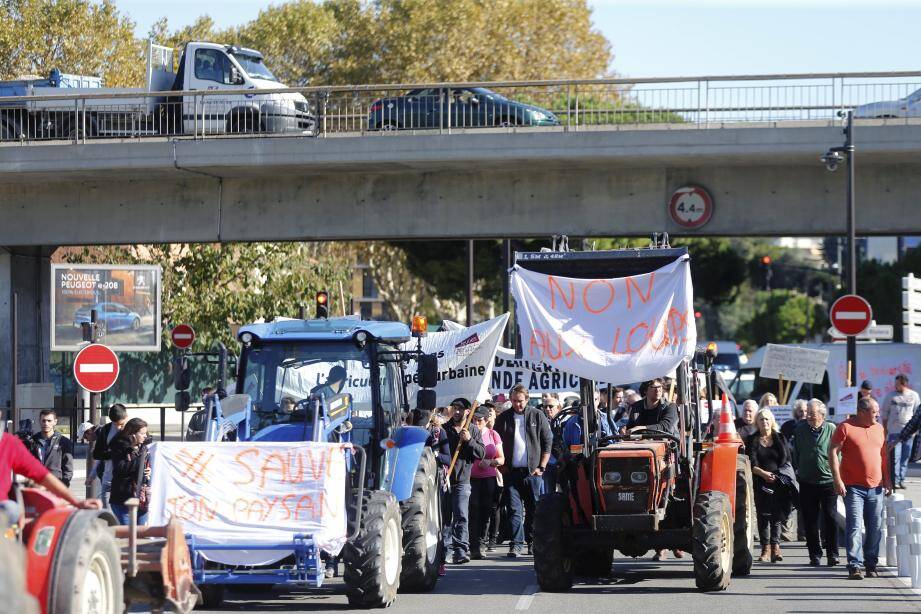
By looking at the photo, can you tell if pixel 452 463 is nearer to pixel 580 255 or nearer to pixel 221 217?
pixel 580 255

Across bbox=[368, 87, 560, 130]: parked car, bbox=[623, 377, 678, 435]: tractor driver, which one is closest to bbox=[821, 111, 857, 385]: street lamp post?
bbox=[368, 87, 560, 130]: parked car

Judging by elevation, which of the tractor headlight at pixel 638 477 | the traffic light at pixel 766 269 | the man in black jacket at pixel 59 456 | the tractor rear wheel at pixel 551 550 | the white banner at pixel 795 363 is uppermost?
the traffic light at pixel 766 269

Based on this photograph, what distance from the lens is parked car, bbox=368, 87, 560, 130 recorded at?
28406 millimetres

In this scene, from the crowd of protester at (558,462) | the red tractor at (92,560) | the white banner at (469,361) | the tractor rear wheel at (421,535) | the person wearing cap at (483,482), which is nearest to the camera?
the red tractor at (92,560)

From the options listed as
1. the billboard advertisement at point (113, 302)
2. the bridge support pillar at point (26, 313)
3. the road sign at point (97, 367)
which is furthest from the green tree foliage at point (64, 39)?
the road sign at point (97, 367)

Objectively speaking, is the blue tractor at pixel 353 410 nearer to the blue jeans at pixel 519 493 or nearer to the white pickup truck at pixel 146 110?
the blue jeans at pixel 519 493

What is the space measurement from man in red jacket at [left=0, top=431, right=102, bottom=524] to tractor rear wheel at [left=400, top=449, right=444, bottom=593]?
5031 mm

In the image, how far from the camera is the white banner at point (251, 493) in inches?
452

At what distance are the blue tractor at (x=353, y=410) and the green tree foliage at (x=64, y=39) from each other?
35397 millimetres

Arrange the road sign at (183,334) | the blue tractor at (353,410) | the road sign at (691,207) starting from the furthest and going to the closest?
the road sign at (183,334) < the road sign at (691,207) < the blue tractor at (353,410)

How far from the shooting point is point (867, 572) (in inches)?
569

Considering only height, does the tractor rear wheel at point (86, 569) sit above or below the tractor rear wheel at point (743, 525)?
above

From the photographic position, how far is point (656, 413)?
14.1 metres

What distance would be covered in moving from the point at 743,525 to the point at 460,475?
3236mm
